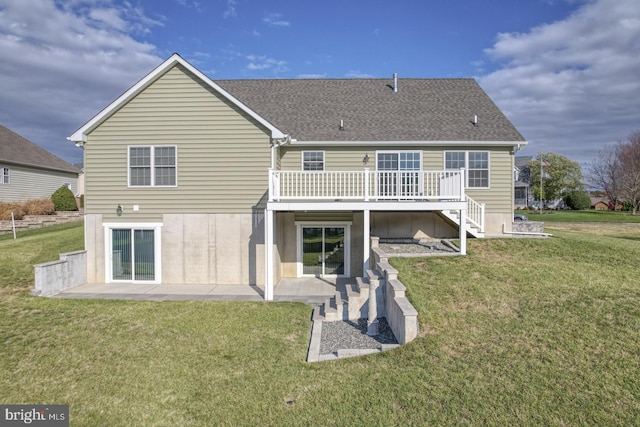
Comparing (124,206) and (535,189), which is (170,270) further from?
(535,189)

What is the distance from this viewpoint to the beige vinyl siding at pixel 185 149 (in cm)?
1198

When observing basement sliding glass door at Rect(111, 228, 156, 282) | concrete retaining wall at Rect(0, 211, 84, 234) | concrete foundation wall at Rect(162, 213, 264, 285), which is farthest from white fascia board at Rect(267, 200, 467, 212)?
concrete retaining wall at Rect(0, 211, 84, 234)

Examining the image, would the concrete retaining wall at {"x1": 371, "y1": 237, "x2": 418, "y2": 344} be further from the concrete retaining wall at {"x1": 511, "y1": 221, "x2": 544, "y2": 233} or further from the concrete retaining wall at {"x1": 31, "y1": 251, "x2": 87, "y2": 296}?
the concrete retaining wall at {"x1": 31, "y1": 251, "x2": 87, "y2": 296}

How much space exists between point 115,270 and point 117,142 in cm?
443

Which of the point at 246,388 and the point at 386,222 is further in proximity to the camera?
the point at 386,222

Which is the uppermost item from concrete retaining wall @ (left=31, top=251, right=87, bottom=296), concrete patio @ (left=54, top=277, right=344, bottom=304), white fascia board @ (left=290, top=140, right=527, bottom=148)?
white fascia board @ (left=290, top=140, right=527, bottom=148)

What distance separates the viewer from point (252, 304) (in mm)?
9914

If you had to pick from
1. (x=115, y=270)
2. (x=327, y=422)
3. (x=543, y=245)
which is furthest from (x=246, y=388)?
(x=543, y=245)

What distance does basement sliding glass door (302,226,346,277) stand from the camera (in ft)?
44.3

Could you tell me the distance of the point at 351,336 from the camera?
7668 millimetres

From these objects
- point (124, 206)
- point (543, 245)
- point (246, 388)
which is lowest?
point (246, 388)

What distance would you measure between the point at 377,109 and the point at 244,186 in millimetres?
6949

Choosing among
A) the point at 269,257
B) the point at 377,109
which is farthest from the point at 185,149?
the point at 377,109

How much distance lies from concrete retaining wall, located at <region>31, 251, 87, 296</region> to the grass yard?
0.86 meters
